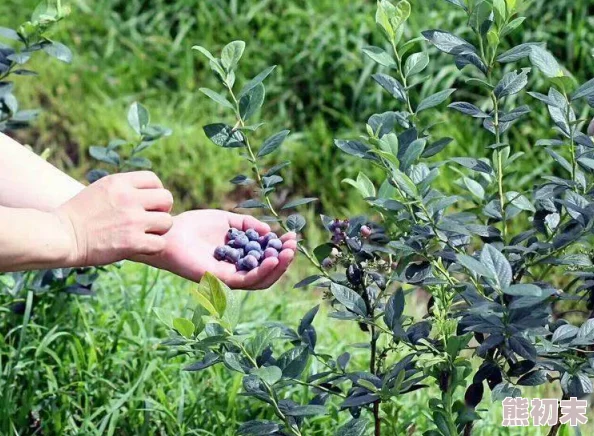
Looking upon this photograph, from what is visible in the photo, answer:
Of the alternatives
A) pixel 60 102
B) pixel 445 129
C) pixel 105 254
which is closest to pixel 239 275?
pixel 105 254

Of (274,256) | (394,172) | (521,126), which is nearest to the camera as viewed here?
(394,172)

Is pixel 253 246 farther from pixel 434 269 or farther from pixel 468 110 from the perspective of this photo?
pixel 468 110

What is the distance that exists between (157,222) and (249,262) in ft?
0.66

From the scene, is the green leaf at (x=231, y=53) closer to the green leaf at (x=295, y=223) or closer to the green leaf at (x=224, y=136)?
the green leaf at (x=224, y=136)

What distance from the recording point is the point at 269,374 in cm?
166

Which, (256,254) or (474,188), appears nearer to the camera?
(256,254)

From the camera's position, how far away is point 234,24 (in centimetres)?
470

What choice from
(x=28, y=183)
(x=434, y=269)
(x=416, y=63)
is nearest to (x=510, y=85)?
(x=416, y=63)

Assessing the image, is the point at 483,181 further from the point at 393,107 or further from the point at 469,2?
the point at 393,107

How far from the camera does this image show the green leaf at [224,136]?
1.87 m

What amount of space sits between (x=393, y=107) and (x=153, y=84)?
1131mm

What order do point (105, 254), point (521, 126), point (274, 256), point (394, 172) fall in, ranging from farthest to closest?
point (521, 126) → point (274, 256) → point (105, 254) → point (394, 172)

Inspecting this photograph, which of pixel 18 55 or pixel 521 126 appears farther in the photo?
Answer: pixel 521 126

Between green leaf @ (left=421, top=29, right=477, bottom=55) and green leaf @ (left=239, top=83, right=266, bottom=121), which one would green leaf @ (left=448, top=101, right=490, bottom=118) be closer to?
green leaf @ (left=421, top=29, right=477, bottom=55)
